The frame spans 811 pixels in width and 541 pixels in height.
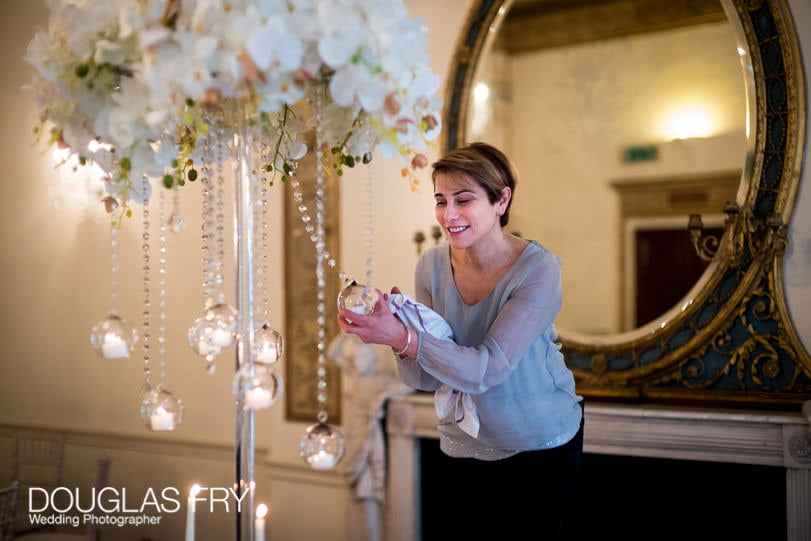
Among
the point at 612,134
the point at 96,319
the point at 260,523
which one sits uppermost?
Answer: the point at 612,134

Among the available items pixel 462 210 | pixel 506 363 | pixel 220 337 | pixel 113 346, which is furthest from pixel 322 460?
pixel 462 210

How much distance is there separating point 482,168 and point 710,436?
1.57m

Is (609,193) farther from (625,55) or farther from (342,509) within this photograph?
(342,509)

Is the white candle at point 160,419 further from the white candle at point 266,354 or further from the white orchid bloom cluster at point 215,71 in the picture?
the white orchid bloom cluster at point 215,71

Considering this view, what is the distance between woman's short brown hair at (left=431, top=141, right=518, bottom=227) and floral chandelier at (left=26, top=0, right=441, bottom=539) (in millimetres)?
461

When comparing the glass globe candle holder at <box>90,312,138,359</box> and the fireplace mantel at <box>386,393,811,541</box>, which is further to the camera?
the fireplace mantel at <box>386,393,811,541</box>

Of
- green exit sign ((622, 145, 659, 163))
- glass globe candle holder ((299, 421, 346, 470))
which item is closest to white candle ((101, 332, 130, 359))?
glass globe candle holder ((299, 421, 346, 470))

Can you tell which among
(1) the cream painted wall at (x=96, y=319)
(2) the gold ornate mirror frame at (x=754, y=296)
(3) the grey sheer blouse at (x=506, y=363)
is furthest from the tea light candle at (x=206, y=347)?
(1) the cream painted wall at (x=96, y=319)

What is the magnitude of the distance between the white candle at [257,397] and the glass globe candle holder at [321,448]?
98 millimetres

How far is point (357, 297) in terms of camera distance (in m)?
1.42

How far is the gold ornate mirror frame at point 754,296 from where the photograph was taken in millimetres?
2801

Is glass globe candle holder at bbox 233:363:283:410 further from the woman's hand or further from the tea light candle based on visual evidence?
the woman's hand

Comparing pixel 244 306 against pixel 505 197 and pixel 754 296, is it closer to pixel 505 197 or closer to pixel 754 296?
pixel 505 197

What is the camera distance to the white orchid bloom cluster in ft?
3.83
